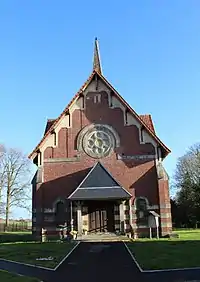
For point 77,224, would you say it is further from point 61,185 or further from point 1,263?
point 1,263

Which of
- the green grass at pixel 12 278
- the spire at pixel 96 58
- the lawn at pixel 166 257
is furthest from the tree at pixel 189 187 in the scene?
the green grass at pixel 12 278

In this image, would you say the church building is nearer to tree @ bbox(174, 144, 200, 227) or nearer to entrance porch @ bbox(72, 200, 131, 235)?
entrance porch @ bbox(72, 200, 131, 235)

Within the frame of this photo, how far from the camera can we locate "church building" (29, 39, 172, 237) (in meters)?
30.5

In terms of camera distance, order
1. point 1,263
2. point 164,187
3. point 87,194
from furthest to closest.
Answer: point 164,187 < point 87,194 < point 1,263

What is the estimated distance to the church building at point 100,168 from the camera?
3052 centimetres

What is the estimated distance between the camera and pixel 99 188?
29094 millimetres

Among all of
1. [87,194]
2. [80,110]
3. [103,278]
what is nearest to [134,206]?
Result: [87,194]

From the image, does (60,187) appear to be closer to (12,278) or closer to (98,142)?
(98,142)

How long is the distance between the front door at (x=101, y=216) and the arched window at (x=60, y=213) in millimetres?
2190

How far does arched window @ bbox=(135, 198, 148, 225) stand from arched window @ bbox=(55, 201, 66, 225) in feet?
19.3

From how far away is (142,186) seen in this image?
31.6m

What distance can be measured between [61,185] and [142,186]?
6580 millimetres

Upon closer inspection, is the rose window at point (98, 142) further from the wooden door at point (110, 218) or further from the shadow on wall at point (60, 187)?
the wooden door at point (110, 218)

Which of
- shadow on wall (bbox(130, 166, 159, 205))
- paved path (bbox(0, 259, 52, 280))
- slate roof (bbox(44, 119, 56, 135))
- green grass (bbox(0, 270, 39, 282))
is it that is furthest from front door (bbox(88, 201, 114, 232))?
green grass (bbox(0, 270, 39, 282))
